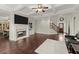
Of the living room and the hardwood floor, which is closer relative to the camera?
the living room

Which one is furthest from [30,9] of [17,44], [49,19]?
[17,44]

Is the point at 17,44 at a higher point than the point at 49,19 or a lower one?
lower

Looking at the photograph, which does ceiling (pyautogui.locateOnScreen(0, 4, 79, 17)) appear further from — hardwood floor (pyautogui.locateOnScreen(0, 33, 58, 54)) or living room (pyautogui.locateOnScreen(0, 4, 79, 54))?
hardwood floor (pyautogui.locateOnScreen(0, 33, 58, 54))

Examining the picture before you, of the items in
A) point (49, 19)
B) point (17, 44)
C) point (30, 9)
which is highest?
point (30, 9)

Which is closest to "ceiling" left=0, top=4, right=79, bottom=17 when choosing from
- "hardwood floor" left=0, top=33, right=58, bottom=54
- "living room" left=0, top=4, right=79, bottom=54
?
"living room" left=0, top=4, right=79, bottom=54

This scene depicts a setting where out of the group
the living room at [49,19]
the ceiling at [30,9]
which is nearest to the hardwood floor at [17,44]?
the living room at [49,19]

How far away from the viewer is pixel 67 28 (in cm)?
153

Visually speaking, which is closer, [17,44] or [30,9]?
[30,9]

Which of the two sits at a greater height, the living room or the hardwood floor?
the living room

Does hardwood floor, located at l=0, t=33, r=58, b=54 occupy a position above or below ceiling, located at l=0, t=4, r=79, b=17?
below

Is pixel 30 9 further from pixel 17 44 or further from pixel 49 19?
pixel 17 44

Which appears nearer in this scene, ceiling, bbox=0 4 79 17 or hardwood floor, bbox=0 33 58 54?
ceiling, bbox=0 4 79 17
